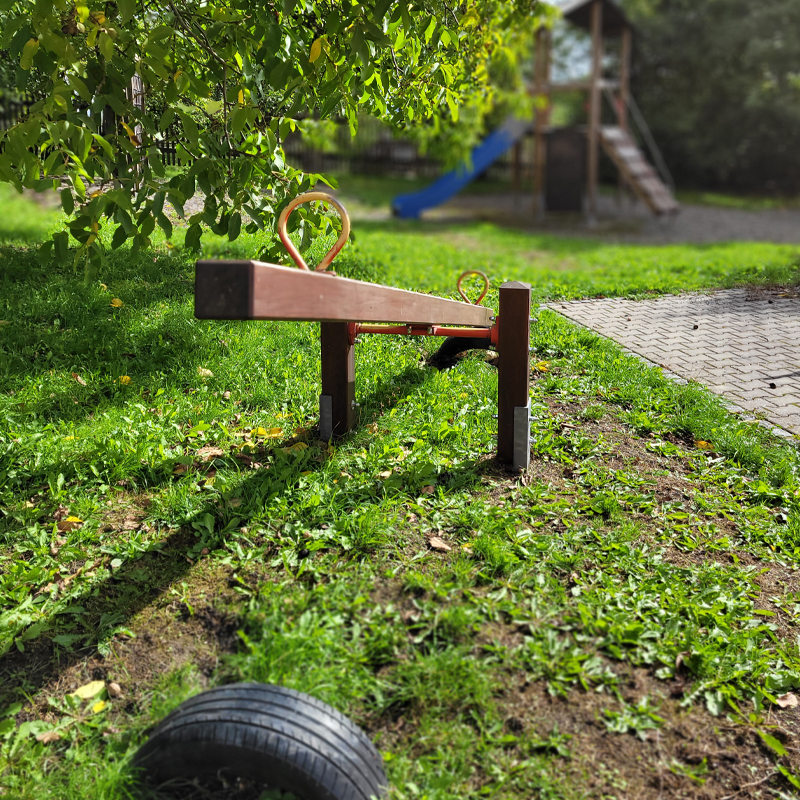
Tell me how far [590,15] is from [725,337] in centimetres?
1355

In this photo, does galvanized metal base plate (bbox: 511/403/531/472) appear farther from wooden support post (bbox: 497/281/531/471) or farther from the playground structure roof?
the playground structure roof

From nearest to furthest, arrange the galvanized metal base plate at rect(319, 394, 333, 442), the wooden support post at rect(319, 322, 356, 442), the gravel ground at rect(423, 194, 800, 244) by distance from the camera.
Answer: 1. the wooden support post at rect(319, 322, 356, 442)
2. the galvanized metal base plate at rect(319, 394, 333, 442)
3. the gravel ground at rect(423, 194, 800, 244)

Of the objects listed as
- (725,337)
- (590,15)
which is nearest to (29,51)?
(725,337)

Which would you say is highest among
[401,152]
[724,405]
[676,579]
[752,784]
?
[401,152]

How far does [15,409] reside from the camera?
429 cm

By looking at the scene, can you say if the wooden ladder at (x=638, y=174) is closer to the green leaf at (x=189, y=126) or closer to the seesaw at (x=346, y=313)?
the seesaw at (x=346, y=313)

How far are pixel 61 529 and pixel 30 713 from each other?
98 cm

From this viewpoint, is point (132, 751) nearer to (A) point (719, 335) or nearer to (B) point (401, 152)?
(A) point (719, 335)

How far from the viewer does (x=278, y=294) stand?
2049 mm

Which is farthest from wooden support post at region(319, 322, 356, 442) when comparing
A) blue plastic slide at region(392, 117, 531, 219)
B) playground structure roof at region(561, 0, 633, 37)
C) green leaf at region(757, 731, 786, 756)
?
playground structure roof at region(561, 0, 633, 37)

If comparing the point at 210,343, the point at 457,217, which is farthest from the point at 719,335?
the point at 457,217

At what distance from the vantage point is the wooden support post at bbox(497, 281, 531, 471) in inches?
146

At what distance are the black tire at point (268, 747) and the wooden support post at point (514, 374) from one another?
1853 millimetres

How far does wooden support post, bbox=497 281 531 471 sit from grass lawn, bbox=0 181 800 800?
143mm
